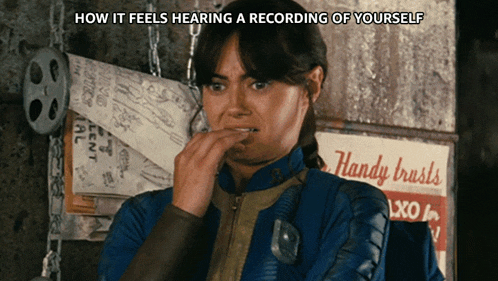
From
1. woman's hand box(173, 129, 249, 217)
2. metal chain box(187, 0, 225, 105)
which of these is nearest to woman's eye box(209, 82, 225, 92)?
woman's hand box(173, 129, 249, 217)

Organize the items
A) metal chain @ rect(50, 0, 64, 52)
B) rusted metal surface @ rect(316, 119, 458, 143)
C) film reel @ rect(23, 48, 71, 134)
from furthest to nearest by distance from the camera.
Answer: rusted metal surface @ rect(316, 119, 458, 143), metal chain @ rect(50, 0, 64, 52), film reel @ rect(23, 48, 71, 134)

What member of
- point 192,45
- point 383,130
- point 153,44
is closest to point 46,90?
point 153,44

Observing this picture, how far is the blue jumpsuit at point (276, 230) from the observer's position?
3.88ft

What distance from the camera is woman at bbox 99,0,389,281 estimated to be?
122 cm

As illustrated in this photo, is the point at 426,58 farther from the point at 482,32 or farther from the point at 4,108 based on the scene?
the point at 4,108

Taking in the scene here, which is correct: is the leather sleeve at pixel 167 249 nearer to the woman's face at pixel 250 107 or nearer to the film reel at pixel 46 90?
the woman's face at pixel 250 107

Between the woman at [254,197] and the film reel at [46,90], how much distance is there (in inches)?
23.9

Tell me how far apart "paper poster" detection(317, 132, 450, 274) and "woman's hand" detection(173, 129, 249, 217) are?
129cm

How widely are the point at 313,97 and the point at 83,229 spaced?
1.04 meters

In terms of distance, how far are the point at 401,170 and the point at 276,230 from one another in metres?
1.67

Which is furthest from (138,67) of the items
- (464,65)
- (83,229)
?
(464,65)

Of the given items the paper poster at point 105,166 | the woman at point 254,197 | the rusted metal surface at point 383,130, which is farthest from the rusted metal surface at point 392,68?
the woman at point 254,197

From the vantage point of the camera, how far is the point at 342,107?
8.82 ft

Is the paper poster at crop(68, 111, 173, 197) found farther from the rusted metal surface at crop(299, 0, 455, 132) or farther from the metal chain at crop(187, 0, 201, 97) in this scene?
the rusted metal surface at crop(299, 0, 455, 132)
